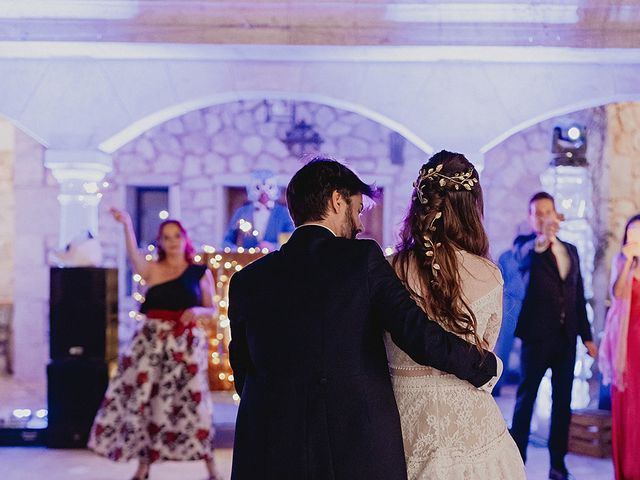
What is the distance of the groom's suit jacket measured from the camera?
2074 mm

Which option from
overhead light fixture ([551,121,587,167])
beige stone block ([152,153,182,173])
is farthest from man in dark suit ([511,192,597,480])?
beige stone block ([152,153,182,173])

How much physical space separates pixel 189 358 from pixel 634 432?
238 cm

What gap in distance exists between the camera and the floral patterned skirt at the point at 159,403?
473 cm

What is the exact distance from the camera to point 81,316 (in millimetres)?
5738

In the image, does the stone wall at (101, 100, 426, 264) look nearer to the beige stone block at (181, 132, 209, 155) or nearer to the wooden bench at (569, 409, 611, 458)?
the beige stone block at (181, 132, 209, 155)

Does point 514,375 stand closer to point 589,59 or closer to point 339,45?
point 589,59

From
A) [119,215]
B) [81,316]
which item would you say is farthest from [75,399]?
[119,215]

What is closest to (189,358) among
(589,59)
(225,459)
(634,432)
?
(225,459)

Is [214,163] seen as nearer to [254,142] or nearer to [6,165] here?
[254,142]

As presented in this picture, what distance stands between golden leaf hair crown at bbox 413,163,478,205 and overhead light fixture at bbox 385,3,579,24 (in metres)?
3.06

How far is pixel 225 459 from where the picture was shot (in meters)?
5.42

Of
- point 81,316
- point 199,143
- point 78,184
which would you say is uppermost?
point 199,143

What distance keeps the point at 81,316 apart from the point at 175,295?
125cm

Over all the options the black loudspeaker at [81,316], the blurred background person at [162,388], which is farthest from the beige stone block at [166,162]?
the blurred background person at [162,388]
